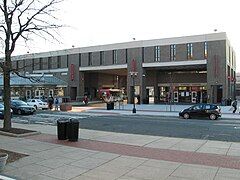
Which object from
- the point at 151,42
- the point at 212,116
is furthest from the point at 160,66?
the point at 212,116

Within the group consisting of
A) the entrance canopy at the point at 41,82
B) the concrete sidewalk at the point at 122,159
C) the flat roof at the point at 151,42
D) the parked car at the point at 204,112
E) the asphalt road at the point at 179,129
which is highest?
the flat roof at the point at 151,42

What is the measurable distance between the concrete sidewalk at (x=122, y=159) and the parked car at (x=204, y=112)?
14933 millimetres

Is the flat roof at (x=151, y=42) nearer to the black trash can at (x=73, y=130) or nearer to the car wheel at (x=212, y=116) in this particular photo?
the car wheel at (x=212, y=116)

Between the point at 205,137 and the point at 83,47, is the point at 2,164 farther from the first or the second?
the point at 83,47

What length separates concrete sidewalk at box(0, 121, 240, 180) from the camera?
29.3 ft

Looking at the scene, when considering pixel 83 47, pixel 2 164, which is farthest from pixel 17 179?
pixel 83 47

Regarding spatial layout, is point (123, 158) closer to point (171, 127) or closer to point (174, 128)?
point (174, 128)

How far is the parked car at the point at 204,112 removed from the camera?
1171 inches

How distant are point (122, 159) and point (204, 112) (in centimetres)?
2107

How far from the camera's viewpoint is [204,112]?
30406 mm

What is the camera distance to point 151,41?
57.6m

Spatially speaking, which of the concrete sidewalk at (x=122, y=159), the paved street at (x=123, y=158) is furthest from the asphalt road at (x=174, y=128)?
the concrete sidewalk at (x=122, y=159)

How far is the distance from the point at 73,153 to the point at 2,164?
3.42 metres

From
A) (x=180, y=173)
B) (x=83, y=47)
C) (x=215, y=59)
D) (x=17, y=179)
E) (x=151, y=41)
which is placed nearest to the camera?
(x=17, y=179)
